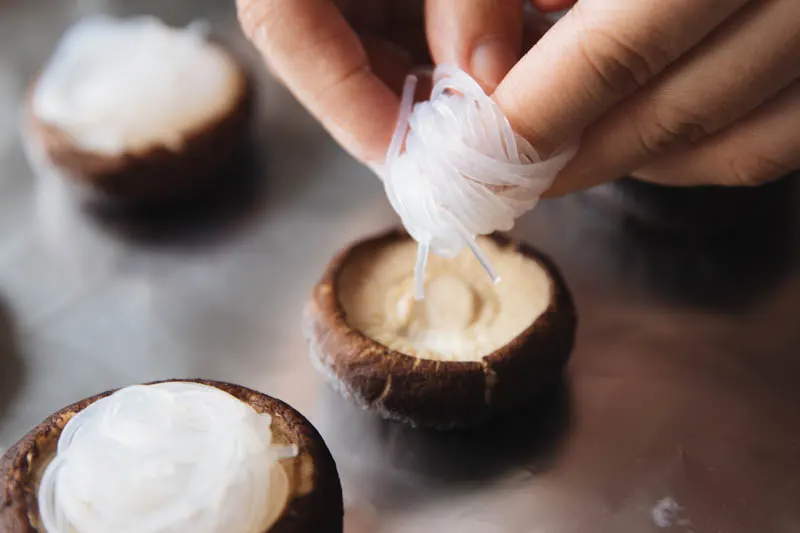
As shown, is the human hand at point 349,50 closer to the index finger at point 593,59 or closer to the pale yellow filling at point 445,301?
the index finger at point 593,59

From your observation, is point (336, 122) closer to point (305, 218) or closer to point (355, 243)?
point (355, 243)

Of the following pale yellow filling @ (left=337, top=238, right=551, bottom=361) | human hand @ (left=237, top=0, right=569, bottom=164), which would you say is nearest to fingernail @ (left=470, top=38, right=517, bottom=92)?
human hand @ (left=237, top=0, right=569, bottom=164)

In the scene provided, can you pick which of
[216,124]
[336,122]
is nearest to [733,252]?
[336,122]

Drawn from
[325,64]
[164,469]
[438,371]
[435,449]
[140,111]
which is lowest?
[435,449]

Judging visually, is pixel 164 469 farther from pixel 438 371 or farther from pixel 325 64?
pixel 325 64

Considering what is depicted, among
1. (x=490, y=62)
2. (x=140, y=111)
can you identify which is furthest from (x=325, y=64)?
(x=140, y=111)

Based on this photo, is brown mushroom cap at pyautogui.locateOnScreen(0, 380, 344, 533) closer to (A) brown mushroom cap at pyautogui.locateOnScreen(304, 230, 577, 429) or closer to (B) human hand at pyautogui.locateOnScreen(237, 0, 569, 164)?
(A) brown mushroom cap at pyautogui.locateOnScreen(304, 230, 577, 429)
